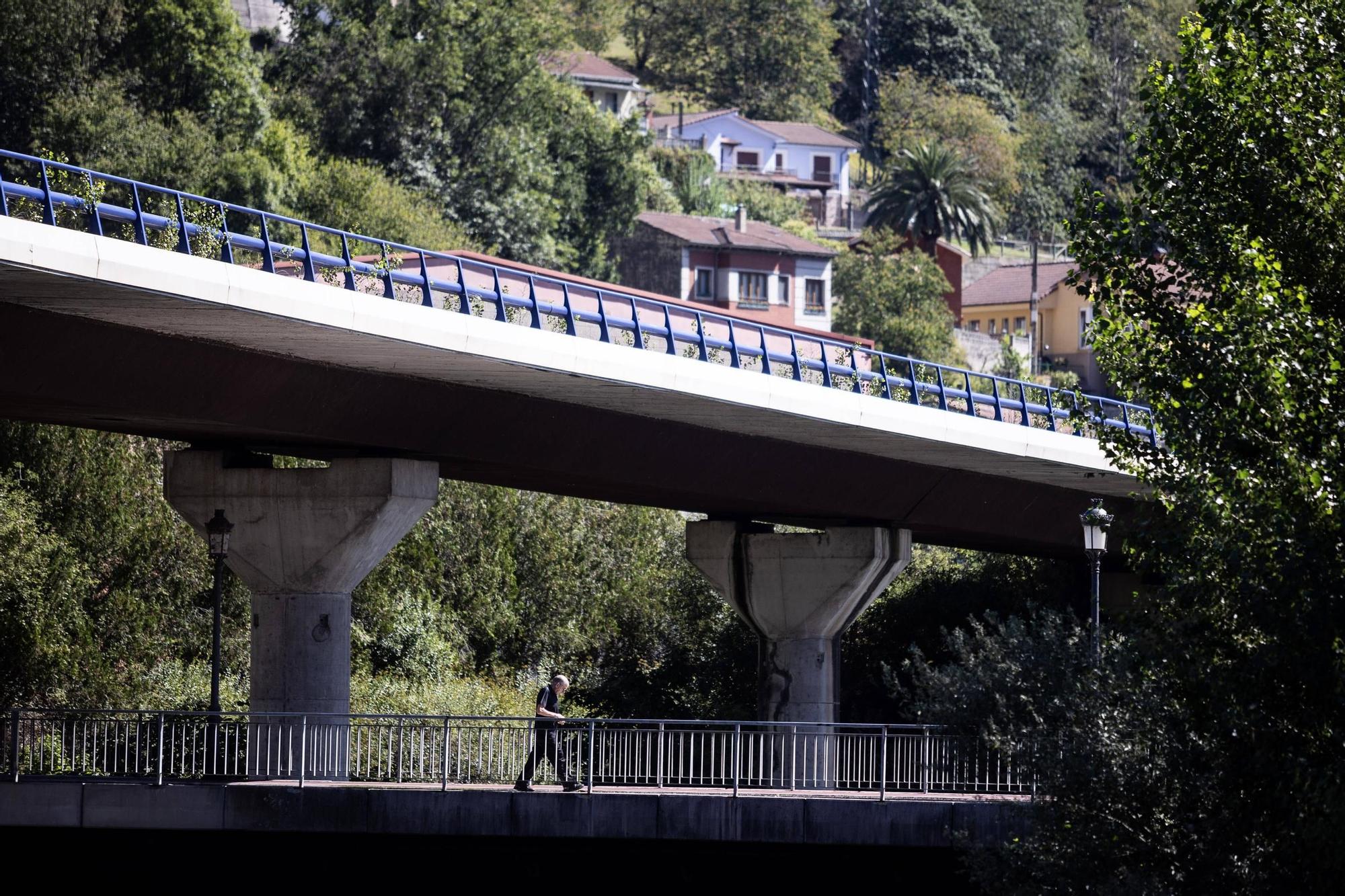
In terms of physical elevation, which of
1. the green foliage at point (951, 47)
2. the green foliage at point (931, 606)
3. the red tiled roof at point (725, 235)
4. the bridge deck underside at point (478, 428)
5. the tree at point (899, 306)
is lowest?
the green foliage at point (931, 606)

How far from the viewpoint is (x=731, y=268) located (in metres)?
90.6

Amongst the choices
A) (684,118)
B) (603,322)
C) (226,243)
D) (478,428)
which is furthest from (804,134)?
(226,243)

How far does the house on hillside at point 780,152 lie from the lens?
4963 inches

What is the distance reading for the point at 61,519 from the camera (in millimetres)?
38094

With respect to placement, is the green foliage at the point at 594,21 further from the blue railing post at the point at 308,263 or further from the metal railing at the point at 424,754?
the blue railing post at the point at 308,263

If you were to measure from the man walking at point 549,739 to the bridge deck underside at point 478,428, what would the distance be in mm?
4760

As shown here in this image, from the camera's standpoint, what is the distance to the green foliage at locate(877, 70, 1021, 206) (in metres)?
120

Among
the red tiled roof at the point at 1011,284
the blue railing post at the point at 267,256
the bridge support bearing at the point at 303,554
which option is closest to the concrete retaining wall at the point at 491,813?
the bridge support bearing at the point at 303,554

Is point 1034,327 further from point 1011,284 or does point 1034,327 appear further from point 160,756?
point 160,756

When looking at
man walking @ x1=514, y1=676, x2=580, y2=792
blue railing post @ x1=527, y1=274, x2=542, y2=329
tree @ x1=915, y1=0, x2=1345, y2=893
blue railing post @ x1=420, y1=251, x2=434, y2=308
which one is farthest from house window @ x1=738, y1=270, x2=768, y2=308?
tree @ x1=915, y1=0, x2=1345, y2=893

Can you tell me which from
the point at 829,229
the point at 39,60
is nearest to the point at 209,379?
the point at 39,60

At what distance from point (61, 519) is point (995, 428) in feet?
55.1

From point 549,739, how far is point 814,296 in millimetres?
67657

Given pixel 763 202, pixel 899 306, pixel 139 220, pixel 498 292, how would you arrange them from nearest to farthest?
pixel 139 220 → pixel 498 292 → pixel 899 306 → pixel 763 202
